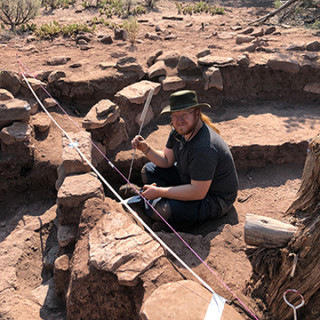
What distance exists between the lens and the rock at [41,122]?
4262 millimetres

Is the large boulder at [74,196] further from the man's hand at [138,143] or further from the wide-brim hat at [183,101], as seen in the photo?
the wide-brim hat at [183,101]

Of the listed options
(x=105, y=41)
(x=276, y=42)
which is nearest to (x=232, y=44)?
(x=276, y=42)

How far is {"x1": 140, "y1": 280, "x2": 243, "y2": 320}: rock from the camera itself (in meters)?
1.87

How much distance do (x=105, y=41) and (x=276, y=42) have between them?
3737 millimetres

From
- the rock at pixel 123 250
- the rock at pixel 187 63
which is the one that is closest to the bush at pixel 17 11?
the rock at pixel 187 63

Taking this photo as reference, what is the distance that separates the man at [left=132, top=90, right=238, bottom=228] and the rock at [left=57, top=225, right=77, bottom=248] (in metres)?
0.77

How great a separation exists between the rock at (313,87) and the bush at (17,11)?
7.05 meters

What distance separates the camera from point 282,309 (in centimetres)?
201

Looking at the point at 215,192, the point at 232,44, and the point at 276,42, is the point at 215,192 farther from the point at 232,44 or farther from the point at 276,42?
the point at 276,42

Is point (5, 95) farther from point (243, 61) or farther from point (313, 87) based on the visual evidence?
point (313, 87)

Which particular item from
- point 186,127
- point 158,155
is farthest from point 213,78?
point 186,127

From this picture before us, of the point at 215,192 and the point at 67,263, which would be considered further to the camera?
the point at 215,192

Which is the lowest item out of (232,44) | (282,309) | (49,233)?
(49,233)

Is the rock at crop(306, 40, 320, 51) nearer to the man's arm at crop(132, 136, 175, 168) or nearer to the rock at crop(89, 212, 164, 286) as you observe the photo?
the man's arm at crop(132, 136, 175, 168)
